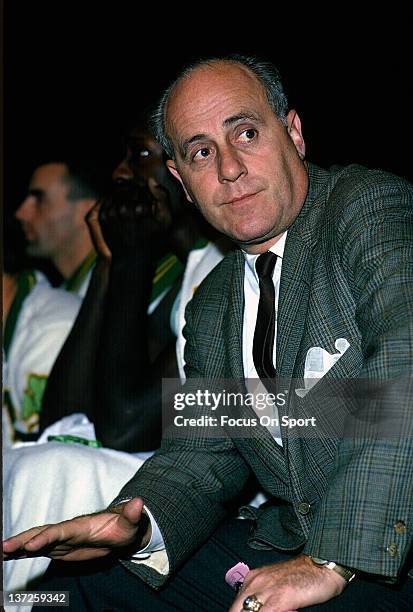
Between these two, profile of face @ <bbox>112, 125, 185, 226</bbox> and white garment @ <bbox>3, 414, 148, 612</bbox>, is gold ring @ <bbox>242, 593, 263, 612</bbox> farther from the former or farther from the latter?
profile of face @ <bbox>112, 125, 185, 226</bbox>

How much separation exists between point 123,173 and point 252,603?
156 centimetres

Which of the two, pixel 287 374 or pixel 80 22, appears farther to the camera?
pixel 80 22

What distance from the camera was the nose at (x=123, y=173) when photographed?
7.71 ft

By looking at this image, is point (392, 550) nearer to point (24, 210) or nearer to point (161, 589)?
point (161, 589)

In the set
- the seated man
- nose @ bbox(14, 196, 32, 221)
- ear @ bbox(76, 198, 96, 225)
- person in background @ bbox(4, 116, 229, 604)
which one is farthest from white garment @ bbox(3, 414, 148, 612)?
nose @ bbox(14, 196, 32, 221)

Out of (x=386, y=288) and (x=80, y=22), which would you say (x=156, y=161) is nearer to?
(x=80, y=22)

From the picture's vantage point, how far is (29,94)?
280 centimetres

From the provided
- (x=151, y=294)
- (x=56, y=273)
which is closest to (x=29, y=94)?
(x=56, y=273)

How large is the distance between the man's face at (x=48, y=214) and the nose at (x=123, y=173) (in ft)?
1.37

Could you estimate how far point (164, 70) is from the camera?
241cm

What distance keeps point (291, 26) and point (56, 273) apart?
3.75ft

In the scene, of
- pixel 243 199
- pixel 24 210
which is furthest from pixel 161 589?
pixel 24 210

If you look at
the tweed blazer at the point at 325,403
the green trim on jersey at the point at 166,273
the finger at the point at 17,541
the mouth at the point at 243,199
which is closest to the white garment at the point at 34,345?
the green trim on jersey at the point at 166,273

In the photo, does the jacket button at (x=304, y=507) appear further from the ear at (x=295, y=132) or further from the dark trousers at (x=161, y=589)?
the ear at (x=295, y=132)
